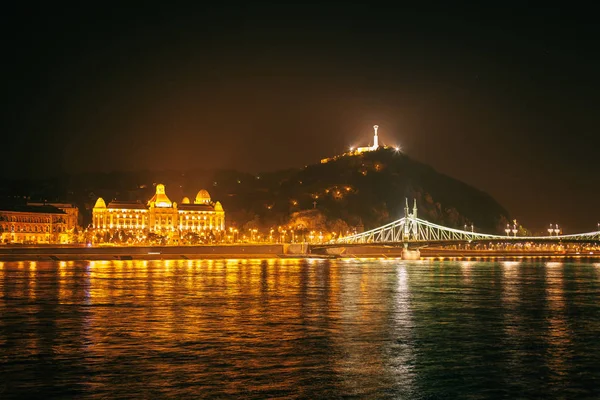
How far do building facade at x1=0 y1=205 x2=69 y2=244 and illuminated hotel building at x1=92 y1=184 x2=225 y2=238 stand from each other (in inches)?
862

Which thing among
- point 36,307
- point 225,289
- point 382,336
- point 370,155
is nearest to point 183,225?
point 370,155

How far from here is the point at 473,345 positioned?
78.7 ft

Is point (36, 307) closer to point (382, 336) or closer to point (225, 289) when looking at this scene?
point (225, 289)

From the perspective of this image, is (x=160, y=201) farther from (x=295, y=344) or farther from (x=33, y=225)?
(x=295, y=344)

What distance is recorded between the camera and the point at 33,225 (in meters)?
131

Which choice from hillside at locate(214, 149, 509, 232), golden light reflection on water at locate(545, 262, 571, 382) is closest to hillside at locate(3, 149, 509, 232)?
hillside at locate(214, 149, 509, 232)

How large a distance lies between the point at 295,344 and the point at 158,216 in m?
144

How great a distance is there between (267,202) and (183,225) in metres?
26.9

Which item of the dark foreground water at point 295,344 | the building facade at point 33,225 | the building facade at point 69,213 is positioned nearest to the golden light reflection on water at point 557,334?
the dark foreground water at point 295,344

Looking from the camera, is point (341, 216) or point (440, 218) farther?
point (440, 218)

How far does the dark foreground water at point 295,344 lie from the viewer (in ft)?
57.8

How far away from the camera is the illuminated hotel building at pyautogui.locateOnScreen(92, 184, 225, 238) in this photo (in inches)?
6393

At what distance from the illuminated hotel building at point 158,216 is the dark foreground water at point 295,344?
12155 centimetres

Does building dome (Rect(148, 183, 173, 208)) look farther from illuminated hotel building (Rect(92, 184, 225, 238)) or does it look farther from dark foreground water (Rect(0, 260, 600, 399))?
dark foreground water (Rect(0, 260, 600, 399))
